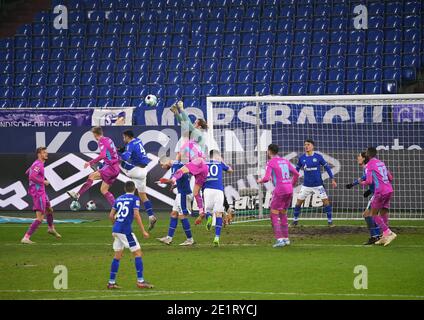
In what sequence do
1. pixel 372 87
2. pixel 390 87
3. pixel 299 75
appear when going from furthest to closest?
pixel 299 75
pixel 372 87
pixel 390 87

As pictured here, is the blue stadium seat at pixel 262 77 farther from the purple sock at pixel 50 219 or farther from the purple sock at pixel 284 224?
the purple sock at pixel 284 224

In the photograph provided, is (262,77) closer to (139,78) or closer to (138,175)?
(139,78)

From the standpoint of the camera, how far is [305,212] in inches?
975

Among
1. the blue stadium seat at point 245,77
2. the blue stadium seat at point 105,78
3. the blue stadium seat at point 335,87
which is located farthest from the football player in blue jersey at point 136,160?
the blue stadium seat at point 105,78

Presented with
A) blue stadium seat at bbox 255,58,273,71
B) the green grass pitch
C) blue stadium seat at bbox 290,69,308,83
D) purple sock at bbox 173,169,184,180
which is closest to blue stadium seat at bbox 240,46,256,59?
blue stadium seat at bbox 255,58,273,71

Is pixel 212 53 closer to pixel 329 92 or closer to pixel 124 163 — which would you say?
pixel 329 92

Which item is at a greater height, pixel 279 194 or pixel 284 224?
pixel 279 194

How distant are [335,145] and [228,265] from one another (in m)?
11.0

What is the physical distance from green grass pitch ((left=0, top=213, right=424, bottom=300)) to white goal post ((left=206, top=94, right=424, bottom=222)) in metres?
3.04

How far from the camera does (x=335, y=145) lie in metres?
25.7

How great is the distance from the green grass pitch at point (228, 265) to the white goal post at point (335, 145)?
3.04 meters

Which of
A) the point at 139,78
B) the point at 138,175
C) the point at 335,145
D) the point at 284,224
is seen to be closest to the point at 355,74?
the point at 335,145

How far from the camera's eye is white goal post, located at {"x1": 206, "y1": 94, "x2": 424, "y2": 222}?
2431 centimetres

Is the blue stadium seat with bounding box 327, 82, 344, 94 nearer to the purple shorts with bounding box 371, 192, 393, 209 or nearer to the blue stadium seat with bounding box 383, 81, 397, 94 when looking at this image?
the blue stadium seat with bounding box 383, 81, 397, 94
